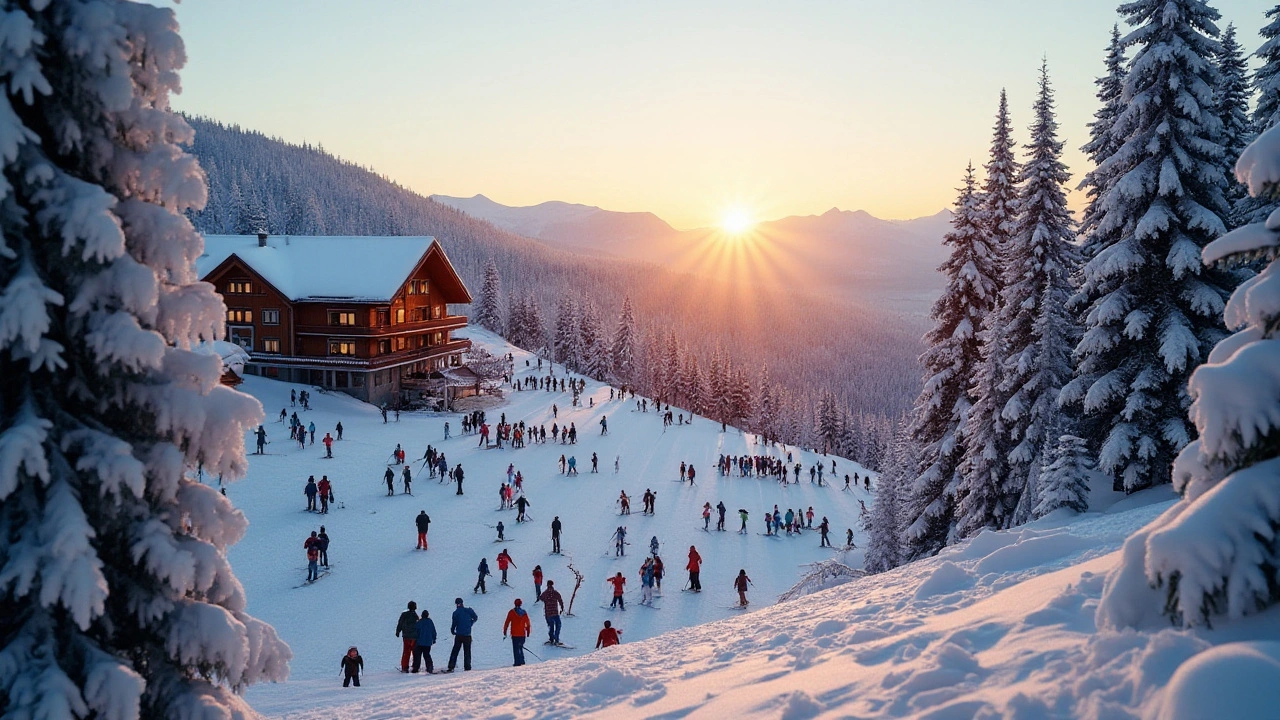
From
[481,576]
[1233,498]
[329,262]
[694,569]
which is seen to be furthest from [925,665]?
[329,262]

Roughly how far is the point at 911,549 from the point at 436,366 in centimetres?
4009

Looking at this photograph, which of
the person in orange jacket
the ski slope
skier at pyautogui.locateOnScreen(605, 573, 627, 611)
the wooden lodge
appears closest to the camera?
the person in orange jacket

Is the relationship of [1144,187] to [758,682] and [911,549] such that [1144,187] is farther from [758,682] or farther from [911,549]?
[758,682]

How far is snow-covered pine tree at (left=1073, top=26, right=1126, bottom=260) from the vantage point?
783 inches

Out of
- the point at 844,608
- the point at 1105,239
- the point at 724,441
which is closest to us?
the point at 844,608

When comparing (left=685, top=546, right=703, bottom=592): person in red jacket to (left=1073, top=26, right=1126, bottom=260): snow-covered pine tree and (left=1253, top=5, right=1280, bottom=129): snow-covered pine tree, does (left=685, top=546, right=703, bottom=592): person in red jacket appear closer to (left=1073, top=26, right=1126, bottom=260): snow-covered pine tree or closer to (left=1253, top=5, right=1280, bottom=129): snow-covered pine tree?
(left=1073, top=26, right=1126, bottom=260): snow-covered pine tree

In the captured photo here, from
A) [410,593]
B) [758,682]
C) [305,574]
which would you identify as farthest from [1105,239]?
[305,574]

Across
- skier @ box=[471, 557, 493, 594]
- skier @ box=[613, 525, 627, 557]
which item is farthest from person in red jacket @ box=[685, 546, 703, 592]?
skier @ box=[471, 557, 493, 594]

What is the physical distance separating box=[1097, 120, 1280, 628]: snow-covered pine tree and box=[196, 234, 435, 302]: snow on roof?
45645 millimetres

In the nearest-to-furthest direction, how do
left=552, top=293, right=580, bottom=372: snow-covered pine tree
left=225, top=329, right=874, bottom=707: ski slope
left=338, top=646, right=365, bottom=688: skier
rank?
left=338, top=646, right=365, bottom=688: skier, left=225, top=329, right=874, bottom=707: ski slope, left=552, top=293, right=580, bottom=372: snow-covered pine tree

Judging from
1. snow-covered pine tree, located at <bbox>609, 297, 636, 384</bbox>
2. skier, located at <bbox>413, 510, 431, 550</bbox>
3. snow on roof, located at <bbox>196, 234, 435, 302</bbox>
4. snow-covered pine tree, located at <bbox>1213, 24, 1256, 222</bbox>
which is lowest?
skier, located at <bbox>413, 510, 431, 550</bbox>

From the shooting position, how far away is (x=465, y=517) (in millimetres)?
27250

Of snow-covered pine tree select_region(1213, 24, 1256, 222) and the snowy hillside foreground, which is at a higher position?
snow-covered pine tree select_region(1213, 24, 1256, 222)

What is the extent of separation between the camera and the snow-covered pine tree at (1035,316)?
65.9 ft
